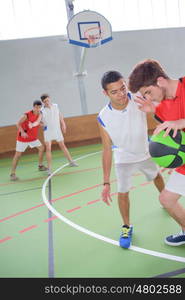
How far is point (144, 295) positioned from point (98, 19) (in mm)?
7855

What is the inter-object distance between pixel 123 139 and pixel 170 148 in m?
0.76

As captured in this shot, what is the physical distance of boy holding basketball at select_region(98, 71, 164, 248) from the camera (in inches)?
113

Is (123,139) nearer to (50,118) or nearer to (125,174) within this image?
(125,174)

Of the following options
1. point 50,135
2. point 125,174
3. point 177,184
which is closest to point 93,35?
point 50,135

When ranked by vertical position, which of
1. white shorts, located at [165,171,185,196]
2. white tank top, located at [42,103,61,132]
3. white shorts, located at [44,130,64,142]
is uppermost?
white tank top, located at [42,103,61,132]

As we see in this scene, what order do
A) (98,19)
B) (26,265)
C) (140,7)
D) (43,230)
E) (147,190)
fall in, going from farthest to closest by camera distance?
(140,7) < (98,19) < (147,190) < (43,230) < (26,265)

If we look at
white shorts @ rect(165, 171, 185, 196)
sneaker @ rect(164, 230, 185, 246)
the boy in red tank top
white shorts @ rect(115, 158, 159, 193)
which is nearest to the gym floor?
sneaker @ rect(164, 230, 185, 246)

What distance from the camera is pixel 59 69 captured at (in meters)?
10.0

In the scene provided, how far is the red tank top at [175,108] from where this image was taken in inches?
86.3

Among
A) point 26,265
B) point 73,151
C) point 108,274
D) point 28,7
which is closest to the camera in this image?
point 108,274

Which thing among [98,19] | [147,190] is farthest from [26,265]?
[98,19]

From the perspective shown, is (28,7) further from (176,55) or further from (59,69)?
(176,55)

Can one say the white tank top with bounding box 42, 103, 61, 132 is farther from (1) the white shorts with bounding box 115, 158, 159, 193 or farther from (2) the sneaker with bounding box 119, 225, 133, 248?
(2) the sneaker with bounding box 119, 225, 133, 248

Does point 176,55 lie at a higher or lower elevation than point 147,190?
higher
